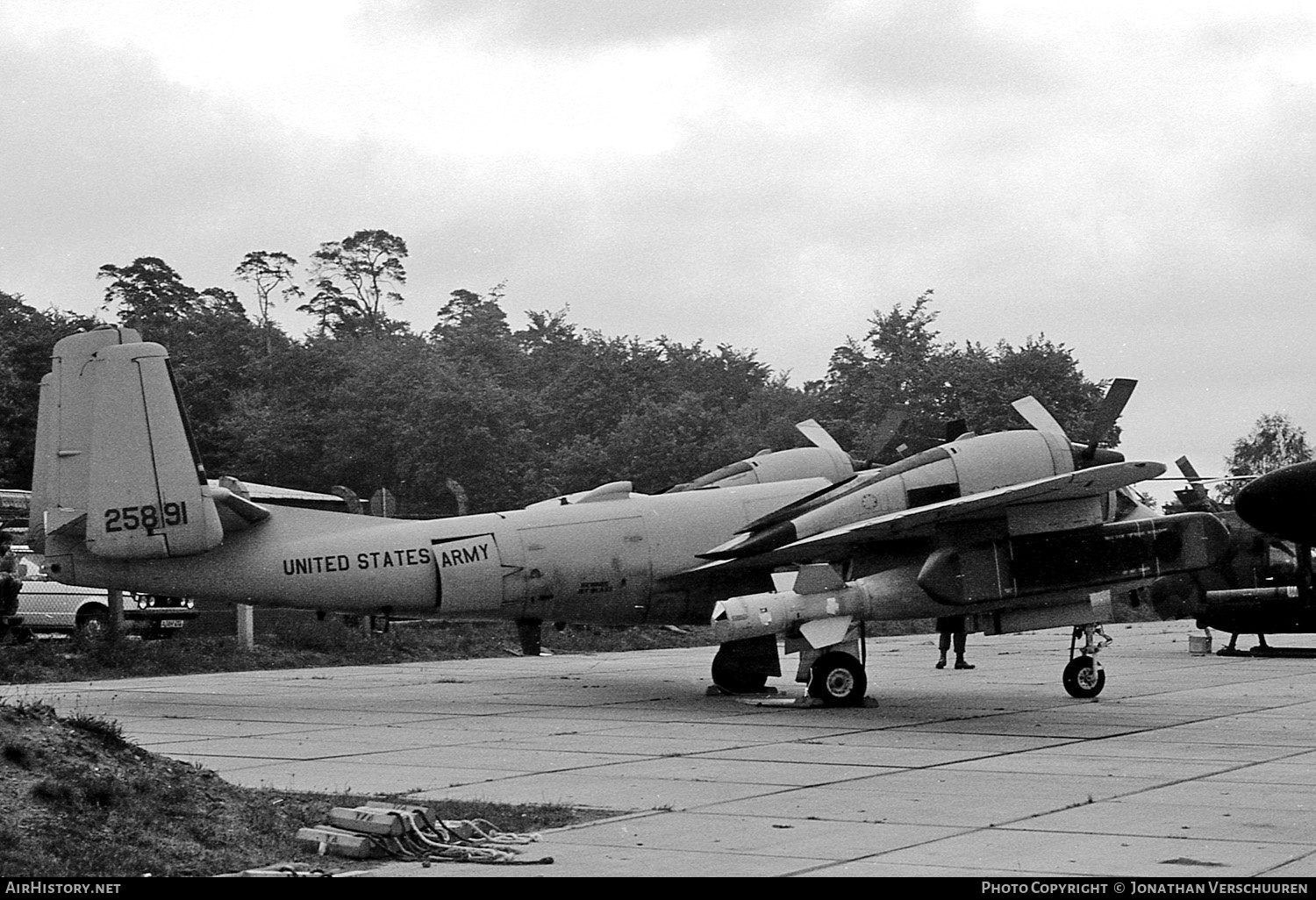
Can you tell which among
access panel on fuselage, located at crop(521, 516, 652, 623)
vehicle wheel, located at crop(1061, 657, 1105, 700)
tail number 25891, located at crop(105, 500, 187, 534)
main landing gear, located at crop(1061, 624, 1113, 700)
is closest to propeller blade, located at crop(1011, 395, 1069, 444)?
main landing gear, located at crop(1061, 624, 1113, 700)

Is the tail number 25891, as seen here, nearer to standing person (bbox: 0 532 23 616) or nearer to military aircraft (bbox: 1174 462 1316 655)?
standing person (bbox: 0 532 23 616)

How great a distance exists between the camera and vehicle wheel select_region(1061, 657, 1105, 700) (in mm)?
18562

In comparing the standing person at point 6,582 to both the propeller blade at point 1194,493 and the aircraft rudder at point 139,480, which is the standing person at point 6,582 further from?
the propeller blade at point 1194,493

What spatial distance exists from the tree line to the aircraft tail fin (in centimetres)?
3320

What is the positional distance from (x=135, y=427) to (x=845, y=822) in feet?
37.8

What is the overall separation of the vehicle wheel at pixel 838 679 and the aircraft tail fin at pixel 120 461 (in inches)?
300

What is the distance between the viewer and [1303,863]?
780 centimetres

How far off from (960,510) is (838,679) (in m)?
2.68

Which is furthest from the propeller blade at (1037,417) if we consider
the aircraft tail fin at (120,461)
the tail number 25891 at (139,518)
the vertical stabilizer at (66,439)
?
the vertical stabilizer at (66,439)

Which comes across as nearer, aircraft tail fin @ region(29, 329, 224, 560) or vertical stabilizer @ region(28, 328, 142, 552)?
aircraft tail fin @ region(29, 329, 224, 560)

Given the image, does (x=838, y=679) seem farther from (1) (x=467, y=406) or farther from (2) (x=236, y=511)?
(1) (x=467, y=406)

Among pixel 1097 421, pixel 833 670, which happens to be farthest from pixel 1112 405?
pixel 833 670

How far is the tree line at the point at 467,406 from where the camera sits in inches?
2336

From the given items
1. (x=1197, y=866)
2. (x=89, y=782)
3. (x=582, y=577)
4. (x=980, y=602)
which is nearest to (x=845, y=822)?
(x=1197, y=866)
